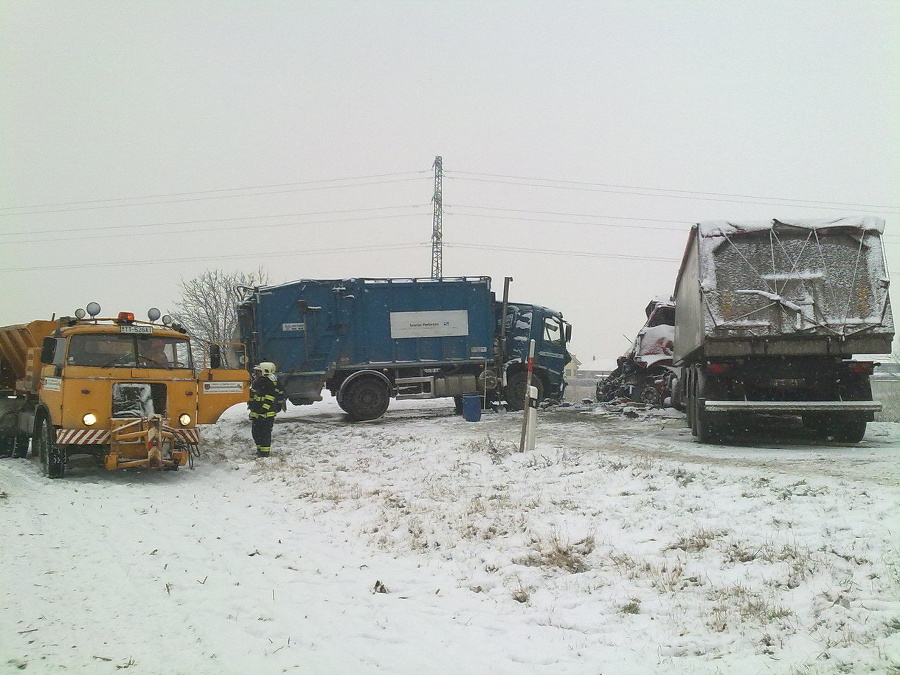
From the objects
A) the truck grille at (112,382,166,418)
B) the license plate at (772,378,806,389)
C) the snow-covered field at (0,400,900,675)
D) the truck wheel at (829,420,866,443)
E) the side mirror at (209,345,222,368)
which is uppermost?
the side mirror at (209,345,222,368)

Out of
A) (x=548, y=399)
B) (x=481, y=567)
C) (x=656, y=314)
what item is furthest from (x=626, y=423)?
(x=481, y=567)

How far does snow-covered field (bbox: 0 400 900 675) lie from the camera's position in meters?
3.86

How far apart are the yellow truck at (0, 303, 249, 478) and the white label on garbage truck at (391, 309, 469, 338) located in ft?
21.4

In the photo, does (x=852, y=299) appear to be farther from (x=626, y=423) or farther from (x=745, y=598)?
(x=745, y=598)

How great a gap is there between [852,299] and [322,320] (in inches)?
469

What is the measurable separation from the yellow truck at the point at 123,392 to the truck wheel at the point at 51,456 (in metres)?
0.01

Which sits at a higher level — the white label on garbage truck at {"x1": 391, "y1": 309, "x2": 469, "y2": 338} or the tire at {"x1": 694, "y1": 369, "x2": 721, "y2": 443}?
the white label on garbage truck at {"x1": 391, "y1": 309, "x2": 469, "y2": 338}

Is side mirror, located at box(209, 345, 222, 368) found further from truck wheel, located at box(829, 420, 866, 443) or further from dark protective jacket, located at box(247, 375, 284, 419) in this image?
truck wheel, located at box(829, 420, 866, 443)

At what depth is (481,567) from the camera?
5590 millimetres

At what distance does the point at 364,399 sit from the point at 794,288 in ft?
34.6

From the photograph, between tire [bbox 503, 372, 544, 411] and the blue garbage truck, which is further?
tire [bbox 503, 372, 544, 411]

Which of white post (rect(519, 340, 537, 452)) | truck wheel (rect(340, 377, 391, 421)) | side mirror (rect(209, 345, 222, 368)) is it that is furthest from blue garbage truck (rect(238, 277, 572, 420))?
white post (rect(519, 340, 537, 452))

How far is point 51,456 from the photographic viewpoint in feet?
32.5

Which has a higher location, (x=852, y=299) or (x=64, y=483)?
(x=852, y=299)
